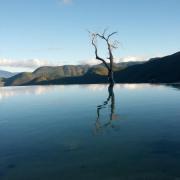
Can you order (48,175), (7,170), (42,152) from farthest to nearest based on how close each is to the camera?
(42,152) < (7,170) < (48,175)

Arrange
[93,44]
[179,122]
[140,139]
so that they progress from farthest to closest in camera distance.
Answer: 1. [93,44]
2. [179,122]
3. [140,139]

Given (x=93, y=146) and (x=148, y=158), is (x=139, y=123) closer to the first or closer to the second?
(x=93, y=146)

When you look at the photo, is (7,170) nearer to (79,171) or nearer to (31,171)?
(31,171)

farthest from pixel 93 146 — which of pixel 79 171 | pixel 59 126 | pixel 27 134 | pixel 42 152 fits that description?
pixel 59 126

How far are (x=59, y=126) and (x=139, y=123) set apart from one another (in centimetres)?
589

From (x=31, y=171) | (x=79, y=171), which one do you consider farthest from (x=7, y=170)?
(x=79, y=171)

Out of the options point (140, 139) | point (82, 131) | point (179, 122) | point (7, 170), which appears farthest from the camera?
point (179, 122)

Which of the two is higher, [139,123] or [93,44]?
[93,44]

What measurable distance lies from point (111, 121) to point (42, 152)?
922cm

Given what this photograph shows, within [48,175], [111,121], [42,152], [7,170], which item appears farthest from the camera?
[111,121]

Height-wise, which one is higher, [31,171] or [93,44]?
[93,44]

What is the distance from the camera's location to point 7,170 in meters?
12.6

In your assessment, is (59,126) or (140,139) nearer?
(140,139)

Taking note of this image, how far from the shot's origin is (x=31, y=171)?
12.2m
